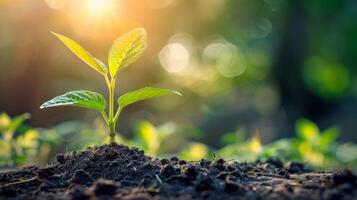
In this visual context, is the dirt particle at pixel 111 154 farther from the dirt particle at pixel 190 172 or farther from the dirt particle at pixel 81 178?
the dirt particle at pixel 190 172

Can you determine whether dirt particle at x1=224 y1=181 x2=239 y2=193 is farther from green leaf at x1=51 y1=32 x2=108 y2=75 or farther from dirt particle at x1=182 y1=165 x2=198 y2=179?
green leaf at x1=51 y1=32 x2=108 y2=75

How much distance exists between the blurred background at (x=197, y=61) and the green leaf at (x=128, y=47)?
19.8 feet

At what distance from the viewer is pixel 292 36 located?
47.2ft

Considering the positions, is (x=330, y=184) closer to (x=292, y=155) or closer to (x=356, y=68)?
(x=292, y=155)

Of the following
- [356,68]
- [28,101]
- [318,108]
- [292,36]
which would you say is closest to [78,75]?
[28,101]

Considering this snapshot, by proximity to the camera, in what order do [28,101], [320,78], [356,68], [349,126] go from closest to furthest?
[28,101] < [349,126] < [356,68] < [320,78]

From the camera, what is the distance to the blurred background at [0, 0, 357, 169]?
11641 millimetres

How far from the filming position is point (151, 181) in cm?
196

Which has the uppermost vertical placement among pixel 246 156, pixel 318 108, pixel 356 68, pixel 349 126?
pixel 356 68

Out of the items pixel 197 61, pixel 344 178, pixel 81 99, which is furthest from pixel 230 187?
pixel 197 61

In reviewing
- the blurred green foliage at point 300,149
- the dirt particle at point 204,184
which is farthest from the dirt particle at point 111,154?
the blurred green foliage at point 300,149

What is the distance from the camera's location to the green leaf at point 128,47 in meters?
2.19

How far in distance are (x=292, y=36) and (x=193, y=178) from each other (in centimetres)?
1295

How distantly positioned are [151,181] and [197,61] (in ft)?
54.0
